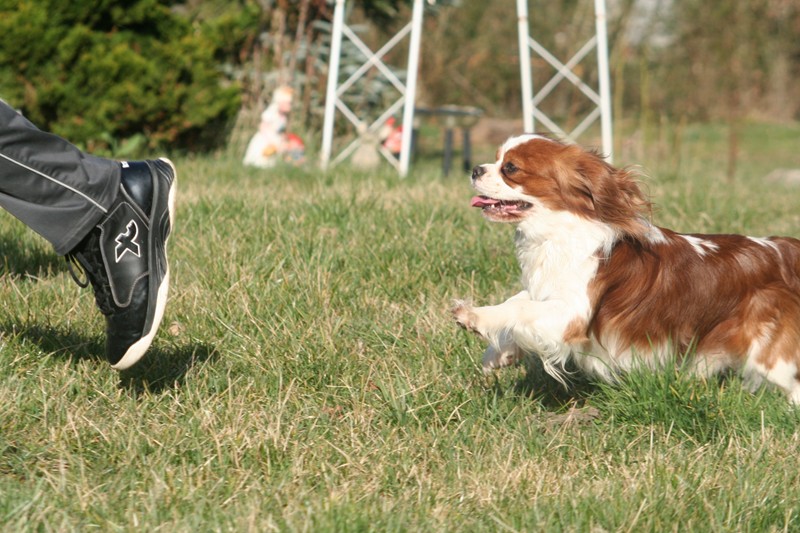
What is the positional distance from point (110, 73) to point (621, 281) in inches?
219

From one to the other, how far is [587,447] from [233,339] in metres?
1.34

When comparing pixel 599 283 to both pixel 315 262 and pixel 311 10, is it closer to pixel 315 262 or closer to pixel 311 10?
pixel 315 262

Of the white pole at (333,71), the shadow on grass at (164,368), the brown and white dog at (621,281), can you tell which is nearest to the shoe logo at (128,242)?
the shadow on grass at (164,368)

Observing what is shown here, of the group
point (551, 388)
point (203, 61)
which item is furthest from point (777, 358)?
point (203, 61)

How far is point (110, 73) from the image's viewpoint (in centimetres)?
769

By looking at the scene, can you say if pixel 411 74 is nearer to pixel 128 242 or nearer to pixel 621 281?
pixel 621 281

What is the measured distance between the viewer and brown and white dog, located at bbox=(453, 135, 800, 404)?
327cm

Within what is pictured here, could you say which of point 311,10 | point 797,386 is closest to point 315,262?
point 797,386

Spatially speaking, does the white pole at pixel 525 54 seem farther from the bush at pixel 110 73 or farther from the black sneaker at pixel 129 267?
the black sneaker at pixel 129 267

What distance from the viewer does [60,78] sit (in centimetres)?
756

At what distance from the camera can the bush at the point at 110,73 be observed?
24.0 feet

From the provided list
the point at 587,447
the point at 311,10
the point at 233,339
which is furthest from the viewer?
the point at 311,10

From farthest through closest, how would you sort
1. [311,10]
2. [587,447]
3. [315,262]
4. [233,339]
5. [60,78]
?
[311,10] < [60,78] < [315,262] < [233,339] < [587,447]

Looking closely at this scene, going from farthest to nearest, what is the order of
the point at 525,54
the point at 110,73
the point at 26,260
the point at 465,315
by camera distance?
the point at 525,54, the point at 110,73, the point at 26,260, the point at 465,315
